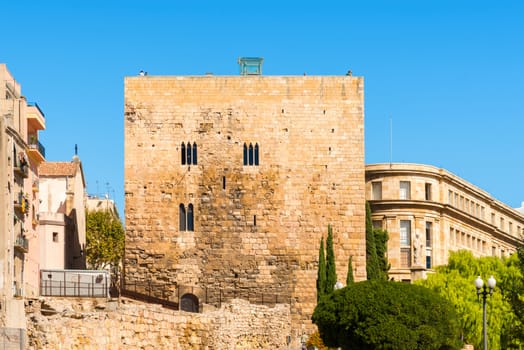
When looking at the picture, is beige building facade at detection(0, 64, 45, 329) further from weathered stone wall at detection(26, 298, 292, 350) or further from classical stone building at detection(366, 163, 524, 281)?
classical stone building at detection(366, 163, 524, 281)

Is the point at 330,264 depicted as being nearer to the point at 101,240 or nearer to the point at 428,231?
the point at 428,231

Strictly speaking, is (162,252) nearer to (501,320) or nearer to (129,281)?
(129,281)

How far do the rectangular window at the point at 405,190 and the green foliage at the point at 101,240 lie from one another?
20622 mm

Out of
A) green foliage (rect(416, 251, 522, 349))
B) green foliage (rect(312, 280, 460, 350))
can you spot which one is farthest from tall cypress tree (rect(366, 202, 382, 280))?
green foliage (rect(312, 280, 460, 350))

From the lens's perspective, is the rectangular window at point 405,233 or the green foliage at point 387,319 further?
the rectangular window at point 405,233

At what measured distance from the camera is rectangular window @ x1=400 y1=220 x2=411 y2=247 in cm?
8791

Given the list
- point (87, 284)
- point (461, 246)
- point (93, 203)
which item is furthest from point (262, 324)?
point (93, 203)

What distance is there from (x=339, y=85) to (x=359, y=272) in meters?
9.15

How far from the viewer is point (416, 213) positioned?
88750mm

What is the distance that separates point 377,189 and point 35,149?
90.0ft

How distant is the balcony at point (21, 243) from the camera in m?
60.4

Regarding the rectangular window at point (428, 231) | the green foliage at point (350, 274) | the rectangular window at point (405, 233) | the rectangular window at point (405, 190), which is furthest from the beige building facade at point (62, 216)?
the rectangular window at point (428, 231)

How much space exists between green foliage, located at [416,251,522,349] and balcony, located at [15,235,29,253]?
62.5ft

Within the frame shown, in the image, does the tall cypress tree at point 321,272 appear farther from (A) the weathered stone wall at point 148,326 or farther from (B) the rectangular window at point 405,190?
(B) the rectangular window at point 405,190
